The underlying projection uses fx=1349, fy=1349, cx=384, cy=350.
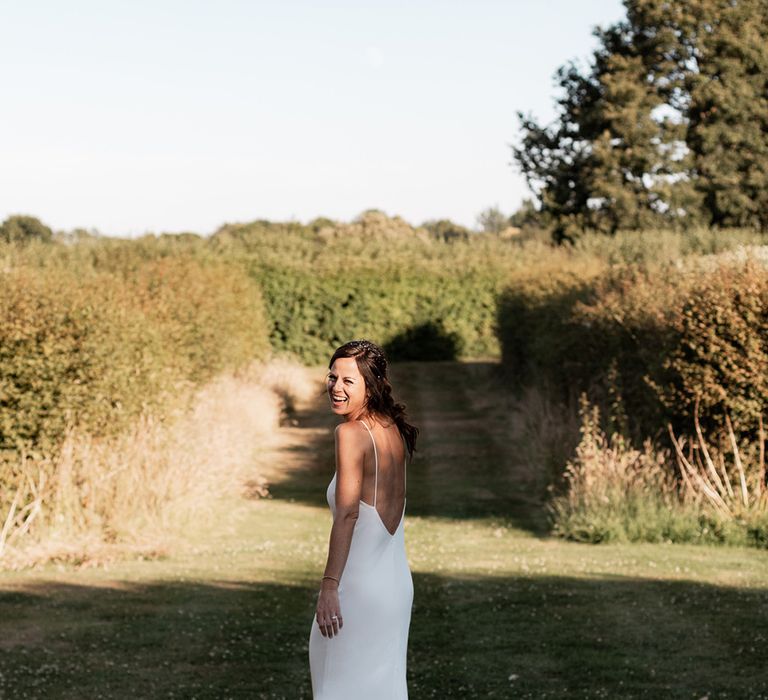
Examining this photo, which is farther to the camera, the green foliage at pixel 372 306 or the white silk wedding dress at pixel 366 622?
the green foliage at pixel 372 306

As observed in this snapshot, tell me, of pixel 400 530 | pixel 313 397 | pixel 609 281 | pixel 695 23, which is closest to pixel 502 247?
pixel 695 23

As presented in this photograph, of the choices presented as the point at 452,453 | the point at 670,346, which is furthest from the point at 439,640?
the point at 452,453

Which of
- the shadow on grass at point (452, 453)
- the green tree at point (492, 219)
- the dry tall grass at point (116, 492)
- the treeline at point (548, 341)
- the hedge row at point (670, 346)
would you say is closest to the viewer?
the dry tall grass at point (116, 492)

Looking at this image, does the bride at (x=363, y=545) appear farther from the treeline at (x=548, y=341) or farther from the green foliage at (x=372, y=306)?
the green foliage at (x=372, y=306)

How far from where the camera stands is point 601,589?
40.6 ft

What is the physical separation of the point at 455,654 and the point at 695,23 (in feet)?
134

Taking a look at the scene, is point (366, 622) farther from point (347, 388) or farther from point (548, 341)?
point (548, 341)

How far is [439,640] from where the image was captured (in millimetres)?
10438

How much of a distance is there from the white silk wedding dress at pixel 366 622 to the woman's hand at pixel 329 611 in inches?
2.7

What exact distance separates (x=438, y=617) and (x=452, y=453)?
541 inches

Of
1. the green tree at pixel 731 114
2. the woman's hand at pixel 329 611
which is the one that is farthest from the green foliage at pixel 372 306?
the woman's hand at pixel 329 611

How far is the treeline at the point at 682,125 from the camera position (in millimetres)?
46094

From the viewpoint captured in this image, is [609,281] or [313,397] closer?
[609,281]

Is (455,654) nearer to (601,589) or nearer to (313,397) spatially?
(601,589)
